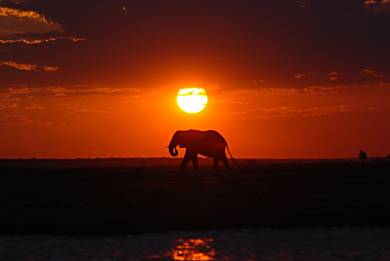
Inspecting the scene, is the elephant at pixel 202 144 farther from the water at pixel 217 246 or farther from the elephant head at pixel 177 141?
the water at pixel 217 246

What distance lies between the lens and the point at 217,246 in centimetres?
1788

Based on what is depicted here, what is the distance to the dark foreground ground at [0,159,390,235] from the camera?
2180 cm

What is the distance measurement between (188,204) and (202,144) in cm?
2106

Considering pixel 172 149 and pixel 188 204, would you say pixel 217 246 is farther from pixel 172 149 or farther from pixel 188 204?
pixel 172 149

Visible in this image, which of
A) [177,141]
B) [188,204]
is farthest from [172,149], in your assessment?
[188,204]

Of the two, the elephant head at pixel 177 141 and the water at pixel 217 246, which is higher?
the elephant head at pixel 177 141

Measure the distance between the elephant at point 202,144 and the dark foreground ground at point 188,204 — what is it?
10.4m

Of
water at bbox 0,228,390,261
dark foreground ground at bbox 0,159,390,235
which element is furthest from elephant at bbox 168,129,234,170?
water at bbox 0,228,390,261

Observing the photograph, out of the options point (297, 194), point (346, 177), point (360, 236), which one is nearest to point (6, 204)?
point (297, 194)

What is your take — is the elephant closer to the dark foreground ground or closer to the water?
the dark foreground ground

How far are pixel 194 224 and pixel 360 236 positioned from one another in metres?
4.84

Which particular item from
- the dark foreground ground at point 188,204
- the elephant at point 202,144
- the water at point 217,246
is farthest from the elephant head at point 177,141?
the water at point 217,246

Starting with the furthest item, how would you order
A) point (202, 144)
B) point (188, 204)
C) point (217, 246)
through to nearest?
1. point (202, 144)
2. point (188, 204)
3. point (217, 246)

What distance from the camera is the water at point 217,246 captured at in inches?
653
